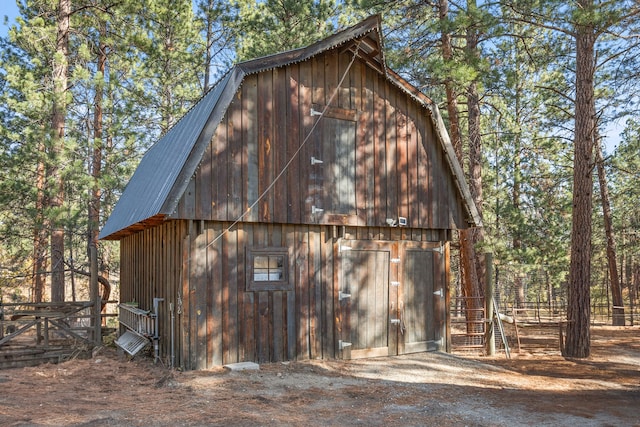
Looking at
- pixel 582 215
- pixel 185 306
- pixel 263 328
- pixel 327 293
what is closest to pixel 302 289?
pixel 327 293

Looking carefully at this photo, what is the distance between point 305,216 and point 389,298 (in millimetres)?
2432

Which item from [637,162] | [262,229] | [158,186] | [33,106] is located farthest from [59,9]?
[637,162]

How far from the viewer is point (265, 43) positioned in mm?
18625

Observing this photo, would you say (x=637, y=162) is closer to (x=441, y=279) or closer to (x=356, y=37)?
(x=441, y=279)

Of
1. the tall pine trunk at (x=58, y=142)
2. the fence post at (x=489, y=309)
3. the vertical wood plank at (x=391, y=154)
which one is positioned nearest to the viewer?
the vertical wood plank at (x=391, y=154)

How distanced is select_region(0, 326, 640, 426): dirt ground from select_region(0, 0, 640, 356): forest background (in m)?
3.49

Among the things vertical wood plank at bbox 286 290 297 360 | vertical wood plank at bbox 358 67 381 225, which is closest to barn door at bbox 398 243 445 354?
vertical wood plank at bbox 358 67 381 225

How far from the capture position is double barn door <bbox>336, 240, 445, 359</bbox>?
386 inches

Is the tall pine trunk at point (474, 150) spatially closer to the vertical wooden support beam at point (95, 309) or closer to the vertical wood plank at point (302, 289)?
the vertical wood plank at point (302, 289)

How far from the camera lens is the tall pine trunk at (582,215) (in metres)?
11.3

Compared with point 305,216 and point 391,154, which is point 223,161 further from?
point 391,154

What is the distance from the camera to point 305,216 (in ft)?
30.6

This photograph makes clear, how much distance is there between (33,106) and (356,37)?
36.9 ft

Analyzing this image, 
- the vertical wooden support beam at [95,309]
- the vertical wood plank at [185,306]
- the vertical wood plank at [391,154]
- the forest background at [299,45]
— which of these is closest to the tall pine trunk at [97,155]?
the forest background at [299,45]
